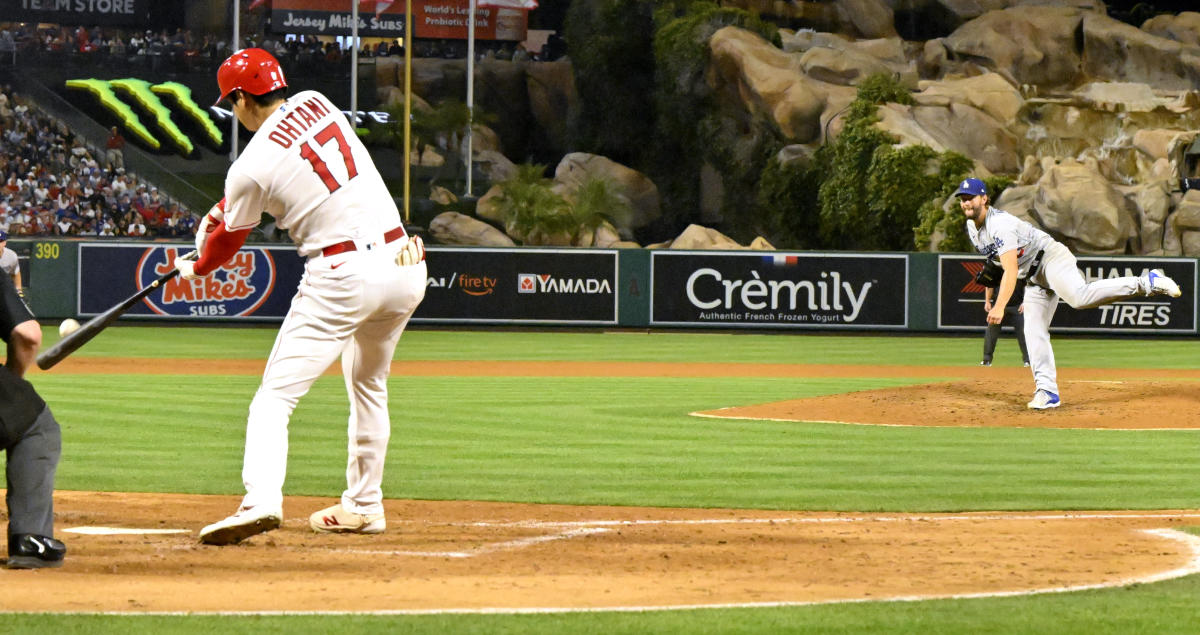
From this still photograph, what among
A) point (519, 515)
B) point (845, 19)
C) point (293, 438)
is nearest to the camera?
point (519, 515)

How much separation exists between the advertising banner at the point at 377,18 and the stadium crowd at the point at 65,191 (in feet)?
30.6

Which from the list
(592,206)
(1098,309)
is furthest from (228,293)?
(592,206)

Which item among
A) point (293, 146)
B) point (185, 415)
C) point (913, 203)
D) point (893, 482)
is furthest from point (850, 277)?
point (293, 146)

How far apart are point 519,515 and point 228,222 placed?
2.43 metres

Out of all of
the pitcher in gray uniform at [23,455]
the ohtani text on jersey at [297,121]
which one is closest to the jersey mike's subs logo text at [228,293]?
the ohtani text on jersey at [297,121]

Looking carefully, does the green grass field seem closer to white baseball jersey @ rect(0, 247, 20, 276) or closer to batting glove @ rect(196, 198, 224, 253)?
batting glove @ rect(196, 198, 224, 253)

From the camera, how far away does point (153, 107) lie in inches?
1822

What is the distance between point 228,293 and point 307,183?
2313cm

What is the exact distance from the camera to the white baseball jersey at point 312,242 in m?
6.22

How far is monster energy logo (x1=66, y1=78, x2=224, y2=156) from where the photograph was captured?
150 feet

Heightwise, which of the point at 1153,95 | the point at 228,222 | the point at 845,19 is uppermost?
the point at 845,19

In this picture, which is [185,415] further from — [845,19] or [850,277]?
[845,19]

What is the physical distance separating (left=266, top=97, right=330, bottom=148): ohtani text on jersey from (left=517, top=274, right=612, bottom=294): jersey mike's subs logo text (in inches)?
889

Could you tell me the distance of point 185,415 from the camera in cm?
1371
